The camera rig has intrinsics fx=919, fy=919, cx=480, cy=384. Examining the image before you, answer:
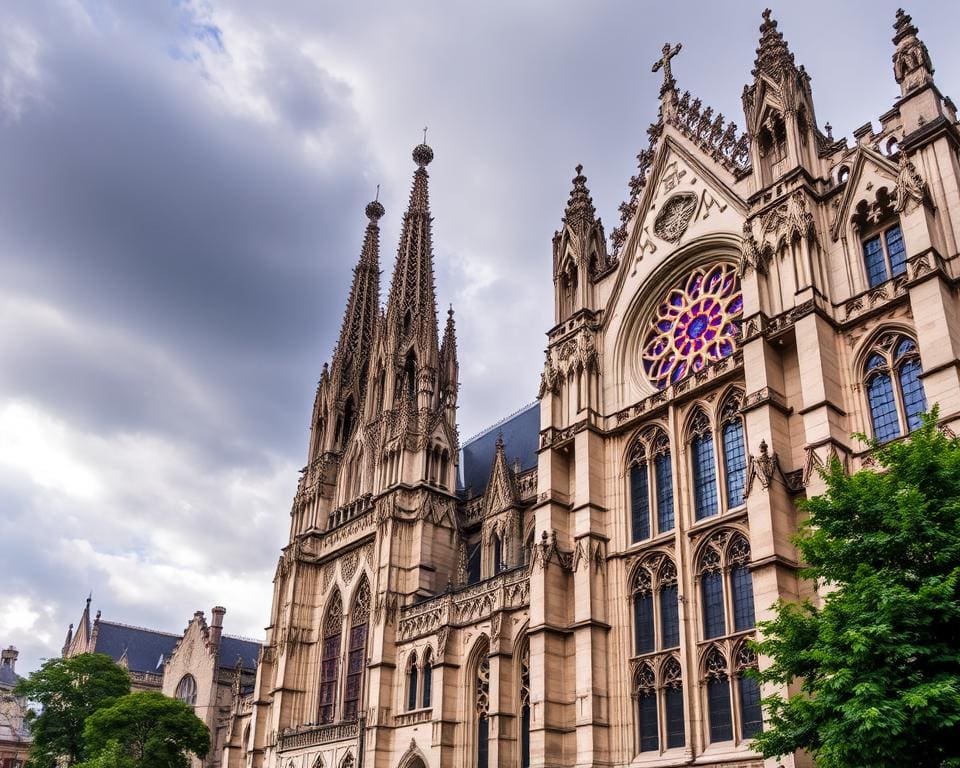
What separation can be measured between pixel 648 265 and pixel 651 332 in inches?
104

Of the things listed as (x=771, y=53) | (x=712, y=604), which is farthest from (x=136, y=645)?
(x=771, y=53)

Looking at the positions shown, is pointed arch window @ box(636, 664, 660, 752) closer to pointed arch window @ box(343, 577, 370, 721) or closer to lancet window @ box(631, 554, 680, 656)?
lancet window @ box(631, 554, 680, 656)

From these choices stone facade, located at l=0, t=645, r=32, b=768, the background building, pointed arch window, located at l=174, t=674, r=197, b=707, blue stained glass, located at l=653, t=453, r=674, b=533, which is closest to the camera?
blue stained glass, located at l=653, t=453, r=674, b=533

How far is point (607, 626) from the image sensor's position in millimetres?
29844

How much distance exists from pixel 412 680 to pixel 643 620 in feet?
47.1

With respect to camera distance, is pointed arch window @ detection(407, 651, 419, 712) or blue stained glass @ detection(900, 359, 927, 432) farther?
pointed arch window @ detection(407, 651, 419, 712)

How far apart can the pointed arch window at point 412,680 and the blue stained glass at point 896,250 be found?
25.2 metres

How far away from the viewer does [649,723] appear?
28062 millimetres

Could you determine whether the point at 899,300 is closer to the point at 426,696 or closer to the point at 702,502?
the point at 702,502

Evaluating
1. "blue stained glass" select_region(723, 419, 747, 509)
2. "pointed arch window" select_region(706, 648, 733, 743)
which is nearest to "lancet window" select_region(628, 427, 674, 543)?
"blue stained glass" select_region(723, 419, 747, 509)

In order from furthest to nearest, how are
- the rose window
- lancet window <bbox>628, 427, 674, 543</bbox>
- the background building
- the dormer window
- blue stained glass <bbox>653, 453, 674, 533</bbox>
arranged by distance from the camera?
the background building
the rose window
lancet window <bbox>628, 427, 674, 543</bbox>
blue stained glass <bbox>653, 453, 674, 533</bbox>
the dormer window

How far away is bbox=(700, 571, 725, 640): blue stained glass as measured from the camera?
1077 inches

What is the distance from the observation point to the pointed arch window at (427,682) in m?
38.7

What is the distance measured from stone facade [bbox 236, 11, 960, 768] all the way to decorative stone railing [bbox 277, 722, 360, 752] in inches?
6.8
